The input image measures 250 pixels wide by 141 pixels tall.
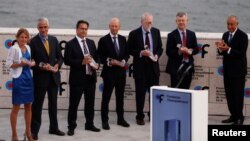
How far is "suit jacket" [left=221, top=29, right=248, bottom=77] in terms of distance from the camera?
8359mm

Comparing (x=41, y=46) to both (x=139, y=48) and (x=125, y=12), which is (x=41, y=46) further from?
(x=125, y=12)

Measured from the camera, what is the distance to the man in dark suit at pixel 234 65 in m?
8.33

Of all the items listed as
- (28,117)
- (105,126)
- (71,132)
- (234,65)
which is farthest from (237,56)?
(28,117)

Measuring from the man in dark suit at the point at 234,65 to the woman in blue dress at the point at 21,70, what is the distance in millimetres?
2966

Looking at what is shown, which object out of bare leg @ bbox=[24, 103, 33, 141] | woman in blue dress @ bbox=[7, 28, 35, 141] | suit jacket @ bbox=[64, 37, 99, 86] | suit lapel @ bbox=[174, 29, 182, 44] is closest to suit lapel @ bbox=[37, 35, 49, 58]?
woman in blue dress @ bbox=[7, 28, 35, 141]

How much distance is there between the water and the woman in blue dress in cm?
698

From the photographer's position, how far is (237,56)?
8375 millimetres

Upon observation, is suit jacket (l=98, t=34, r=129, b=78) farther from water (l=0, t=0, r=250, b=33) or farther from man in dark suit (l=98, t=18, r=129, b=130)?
water (l=0, t=0, r=250, b=33)

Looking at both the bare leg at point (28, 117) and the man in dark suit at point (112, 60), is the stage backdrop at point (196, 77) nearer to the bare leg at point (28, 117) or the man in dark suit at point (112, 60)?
the man in dark suit at point (112, 60)

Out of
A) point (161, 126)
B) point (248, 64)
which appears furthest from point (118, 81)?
point (161, 126)

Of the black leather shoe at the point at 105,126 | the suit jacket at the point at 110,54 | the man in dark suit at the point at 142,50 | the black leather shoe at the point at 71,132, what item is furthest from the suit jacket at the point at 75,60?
the man in dark suit at the point at 142,50

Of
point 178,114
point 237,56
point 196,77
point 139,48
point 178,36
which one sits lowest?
point 196,77

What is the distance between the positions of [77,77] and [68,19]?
21.2 feet

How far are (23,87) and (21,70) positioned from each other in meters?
0.21
